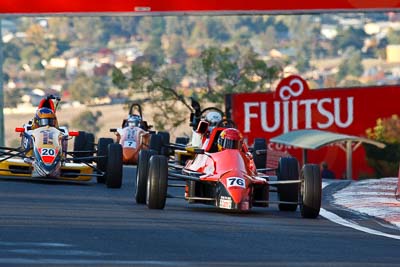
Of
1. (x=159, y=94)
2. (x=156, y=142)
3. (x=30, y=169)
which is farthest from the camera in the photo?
(x=159, y=94)

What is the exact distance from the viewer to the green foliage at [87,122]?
124 metres

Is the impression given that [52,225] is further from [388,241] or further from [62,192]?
[62,192]

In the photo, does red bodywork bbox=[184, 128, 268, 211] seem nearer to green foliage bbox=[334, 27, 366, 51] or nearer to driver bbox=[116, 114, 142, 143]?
driver bbox=[116, 114, 142, 143]

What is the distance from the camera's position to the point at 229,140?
2045cm

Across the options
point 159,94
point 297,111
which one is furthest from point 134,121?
point 159,94

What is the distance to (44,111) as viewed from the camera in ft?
84.0

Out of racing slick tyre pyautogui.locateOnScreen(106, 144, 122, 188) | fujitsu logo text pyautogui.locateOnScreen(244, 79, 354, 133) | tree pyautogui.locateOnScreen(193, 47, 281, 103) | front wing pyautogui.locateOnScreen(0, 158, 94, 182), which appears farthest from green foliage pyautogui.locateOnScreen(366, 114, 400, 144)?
racing slick tyre pyautogui.locateOnScreen(106, 144, 122, 188)

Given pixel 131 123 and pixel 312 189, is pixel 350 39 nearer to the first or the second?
pixel 131 123

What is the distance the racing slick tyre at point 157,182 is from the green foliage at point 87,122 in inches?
4075

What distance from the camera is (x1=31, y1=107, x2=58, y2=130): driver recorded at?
83.4 ft

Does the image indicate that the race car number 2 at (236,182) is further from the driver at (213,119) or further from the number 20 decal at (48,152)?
the driver at (213,119)

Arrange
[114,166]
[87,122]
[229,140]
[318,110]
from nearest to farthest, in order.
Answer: [229,140] < [114,166] < [318,110] < [87,122]

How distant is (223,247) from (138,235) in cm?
120

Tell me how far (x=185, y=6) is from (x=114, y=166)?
16.5 metres
